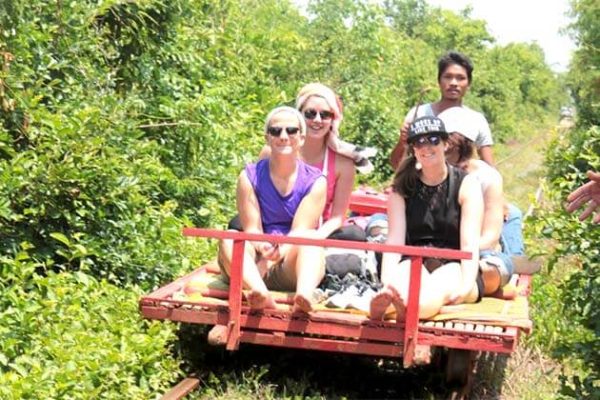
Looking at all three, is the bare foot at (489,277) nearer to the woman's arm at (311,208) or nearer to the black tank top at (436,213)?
the black tank top at (436,213)

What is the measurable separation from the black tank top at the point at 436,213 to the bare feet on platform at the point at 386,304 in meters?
0.64

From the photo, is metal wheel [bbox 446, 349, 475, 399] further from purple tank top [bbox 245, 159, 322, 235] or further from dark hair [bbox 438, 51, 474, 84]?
dark hair [bbox 438, 51, 474, 84]

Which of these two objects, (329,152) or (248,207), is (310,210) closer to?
(248,207)

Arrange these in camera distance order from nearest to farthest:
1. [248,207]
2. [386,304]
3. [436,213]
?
[386,304] < [436,213] < [248,207]

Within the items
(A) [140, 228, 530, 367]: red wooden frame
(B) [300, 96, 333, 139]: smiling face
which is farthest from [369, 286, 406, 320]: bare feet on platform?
(B) [300, 96, 333, 139]: smiling face

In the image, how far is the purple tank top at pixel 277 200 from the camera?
6.31 metres

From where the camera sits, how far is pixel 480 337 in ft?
18.1

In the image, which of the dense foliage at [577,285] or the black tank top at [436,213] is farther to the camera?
the black tank top at [436,213]

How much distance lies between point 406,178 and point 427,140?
1.03ft

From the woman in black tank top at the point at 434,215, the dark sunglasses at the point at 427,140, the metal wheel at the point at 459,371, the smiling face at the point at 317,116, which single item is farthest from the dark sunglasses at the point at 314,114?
the metal wheel at the point at 459,371

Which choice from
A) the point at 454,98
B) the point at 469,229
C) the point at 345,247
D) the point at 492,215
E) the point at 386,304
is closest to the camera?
the point at 345,247

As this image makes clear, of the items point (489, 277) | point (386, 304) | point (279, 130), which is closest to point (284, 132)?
point (279, 130)

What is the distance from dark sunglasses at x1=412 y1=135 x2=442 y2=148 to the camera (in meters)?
6.02

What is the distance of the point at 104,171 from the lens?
6.87 meters
